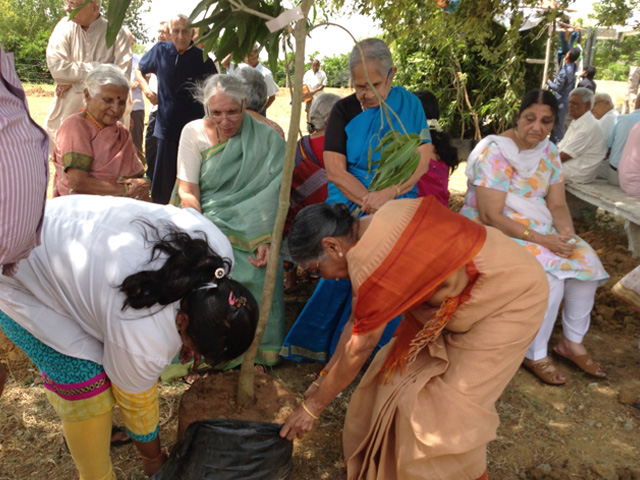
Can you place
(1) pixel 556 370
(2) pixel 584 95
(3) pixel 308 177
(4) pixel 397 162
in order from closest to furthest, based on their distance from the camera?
(4) pixel 397 162 → (1) pixel 556 370 → (3) pixel 308 177 → (2) pixel 584 95

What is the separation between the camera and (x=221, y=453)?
6.75 ft

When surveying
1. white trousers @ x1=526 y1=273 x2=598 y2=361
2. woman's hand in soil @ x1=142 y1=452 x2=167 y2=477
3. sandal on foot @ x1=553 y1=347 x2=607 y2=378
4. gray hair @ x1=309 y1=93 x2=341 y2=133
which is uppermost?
gray hair @ x1=309 y1=93 x2=341 y2=133

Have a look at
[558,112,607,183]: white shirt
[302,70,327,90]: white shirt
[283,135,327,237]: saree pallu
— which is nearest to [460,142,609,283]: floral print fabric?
[283,135,327,237]: saree pallu

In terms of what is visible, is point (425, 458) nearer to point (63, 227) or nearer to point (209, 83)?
point (63, 227)

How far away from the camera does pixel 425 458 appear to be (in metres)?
2.08

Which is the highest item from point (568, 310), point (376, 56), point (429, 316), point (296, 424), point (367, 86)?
point (376, 56)

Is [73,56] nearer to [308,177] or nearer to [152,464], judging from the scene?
[308,177]

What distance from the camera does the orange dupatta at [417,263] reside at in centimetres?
190

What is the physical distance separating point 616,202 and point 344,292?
2728 mm

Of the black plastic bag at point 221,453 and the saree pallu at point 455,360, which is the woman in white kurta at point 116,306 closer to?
the black plastic bag at point 221,453

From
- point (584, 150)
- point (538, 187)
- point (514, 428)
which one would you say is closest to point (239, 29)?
point (538, 187)

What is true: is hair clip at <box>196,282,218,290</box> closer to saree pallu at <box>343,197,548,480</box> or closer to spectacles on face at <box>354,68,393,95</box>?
saree pallu at <box>343,197,548,480</box>

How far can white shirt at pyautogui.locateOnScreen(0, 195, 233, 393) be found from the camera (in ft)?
5.61

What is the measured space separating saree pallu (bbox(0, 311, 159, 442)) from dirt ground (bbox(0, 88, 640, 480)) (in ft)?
1.82
